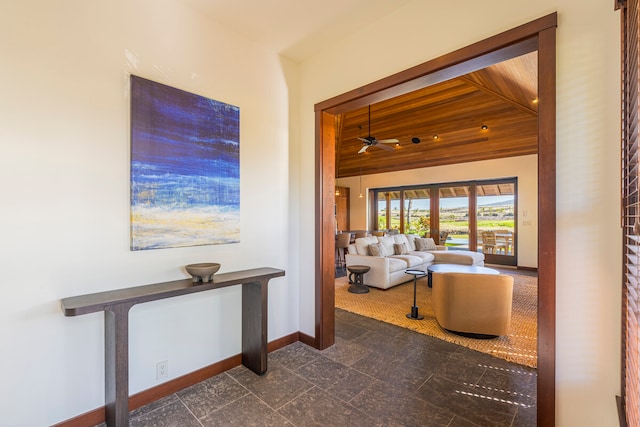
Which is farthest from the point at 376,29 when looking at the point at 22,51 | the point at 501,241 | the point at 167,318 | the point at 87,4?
the point at 501,241

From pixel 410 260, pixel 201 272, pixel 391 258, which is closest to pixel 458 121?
pixel 410 260

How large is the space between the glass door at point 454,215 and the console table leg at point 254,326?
7.19 meters

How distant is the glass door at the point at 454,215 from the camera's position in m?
8.23

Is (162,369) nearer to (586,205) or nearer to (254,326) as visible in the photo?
(254,326)

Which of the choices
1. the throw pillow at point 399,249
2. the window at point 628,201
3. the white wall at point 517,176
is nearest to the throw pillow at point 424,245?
the throw pillow at point 399,249

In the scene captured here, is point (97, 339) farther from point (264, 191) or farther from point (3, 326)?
point (264, 191)

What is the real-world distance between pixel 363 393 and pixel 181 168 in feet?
7.38

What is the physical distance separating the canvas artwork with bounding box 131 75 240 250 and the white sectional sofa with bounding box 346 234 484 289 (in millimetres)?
3290

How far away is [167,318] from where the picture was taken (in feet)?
7.29

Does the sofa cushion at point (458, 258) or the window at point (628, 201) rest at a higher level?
the window at point (628, 201)

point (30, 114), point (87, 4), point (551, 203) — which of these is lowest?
point (551, 203)

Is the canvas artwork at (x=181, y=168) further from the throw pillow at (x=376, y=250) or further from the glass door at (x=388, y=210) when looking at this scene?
the glass door at (x=388, y=210)

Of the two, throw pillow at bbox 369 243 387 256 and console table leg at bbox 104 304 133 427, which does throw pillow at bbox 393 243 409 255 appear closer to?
throw pillow at bbox 369 243 387 256

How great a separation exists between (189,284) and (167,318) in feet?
1.32
